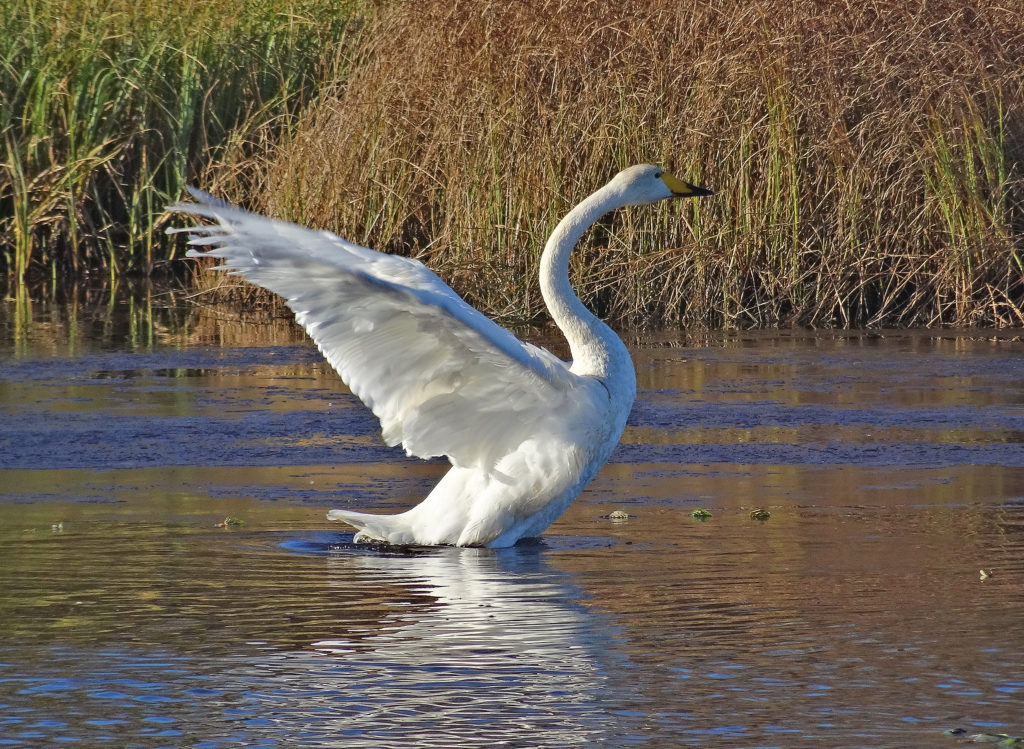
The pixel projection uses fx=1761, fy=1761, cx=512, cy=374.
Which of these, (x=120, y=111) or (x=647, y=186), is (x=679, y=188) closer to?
(x=647, y=186)

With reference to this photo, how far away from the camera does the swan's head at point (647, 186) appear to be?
6980mm

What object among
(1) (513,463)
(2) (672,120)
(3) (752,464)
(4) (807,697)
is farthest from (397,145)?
(4) (807,697)

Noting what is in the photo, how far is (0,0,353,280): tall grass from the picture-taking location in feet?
47.0

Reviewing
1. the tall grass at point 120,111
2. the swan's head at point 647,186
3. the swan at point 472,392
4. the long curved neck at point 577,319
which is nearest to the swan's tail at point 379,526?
the swan at point 472,392

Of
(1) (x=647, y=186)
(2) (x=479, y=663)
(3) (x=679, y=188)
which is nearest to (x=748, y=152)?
(3) (x=679, y=188)

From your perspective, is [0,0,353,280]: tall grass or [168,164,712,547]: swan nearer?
[168,164,712,547]: swan

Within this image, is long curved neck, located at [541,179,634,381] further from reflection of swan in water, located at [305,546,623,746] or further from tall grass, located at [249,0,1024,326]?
tall grass, located at [249,0,1024,326]

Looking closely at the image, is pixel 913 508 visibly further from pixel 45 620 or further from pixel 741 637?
pixel 45 620

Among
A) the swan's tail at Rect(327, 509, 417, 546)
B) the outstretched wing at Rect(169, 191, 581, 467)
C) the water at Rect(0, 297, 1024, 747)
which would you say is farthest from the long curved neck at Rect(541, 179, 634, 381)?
the swan's tail at Rect(327, 509, 417, 546)

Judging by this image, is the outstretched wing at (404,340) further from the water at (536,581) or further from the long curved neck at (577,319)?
the water at (536,581)

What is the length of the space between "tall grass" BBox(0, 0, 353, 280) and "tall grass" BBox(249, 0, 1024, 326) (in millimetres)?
2562

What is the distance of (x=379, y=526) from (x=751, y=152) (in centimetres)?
614

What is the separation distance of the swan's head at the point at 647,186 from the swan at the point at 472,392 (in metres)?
0.44

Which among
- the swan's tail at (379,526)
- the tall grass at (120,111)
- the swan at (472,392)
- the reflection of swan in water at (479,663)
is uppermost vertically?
the tall grass at (120,111)
